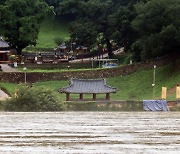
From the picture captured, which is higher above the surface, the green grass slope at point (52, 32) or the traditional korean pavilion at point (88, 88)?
the green grass slope at point (52, 32)

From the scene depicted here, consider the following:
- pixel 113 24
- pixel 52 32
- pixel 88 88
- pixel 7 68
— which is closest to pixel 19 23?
pixel 7 68

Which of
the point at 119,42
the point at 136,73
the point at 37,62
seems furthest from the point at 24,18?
the point at 136,73

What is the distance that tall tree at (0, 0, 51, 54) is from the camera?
5228cm

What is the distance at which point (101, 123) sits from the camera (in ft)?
28.9

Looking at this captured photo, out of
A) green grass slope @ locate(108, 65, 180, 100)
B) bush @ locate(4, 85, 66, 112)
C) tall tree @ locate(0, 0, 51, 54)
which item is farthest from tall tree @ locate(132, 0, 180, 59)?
bush @ locate(4, 85, 66, 112)

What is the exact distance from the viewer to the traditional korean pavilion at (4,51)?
51541 mm

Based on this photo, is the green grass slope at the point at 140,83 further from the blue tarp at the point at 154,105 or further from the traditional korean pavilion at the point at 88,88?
the blue tarp at the point at 154,105

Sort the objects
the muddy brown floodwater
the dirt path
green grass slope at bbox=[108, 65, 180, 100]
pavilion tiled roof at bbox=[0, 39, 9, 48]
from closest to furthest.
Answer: the muddy brown floodwater, green grass slope at bbox=[108, 65, 180, 100], the dirt path, pavilion tiled roof at bbox=[0, 39, 9, 48]

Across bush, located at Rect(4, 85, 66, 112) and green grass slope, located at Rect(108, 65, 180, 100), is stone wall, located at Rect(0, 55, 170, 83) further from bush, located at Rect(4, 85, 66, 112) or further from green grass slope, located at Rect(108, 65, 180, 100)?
bush, located at Rect(4, 85, 66, 112)

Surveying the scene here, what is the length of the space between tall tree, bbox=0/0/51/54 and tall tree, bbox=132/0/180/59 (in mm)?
13128

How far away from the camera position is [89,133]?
793cm

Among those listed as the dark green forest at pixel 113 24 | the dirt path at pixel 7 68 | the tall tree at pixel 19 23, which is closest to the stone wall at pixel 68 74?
the dark green forest at pixel 113 24

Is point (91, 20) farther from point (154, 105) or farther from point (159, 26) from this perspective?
point (154, 105)

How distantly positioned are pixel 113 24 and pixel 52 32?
87.0 feet
